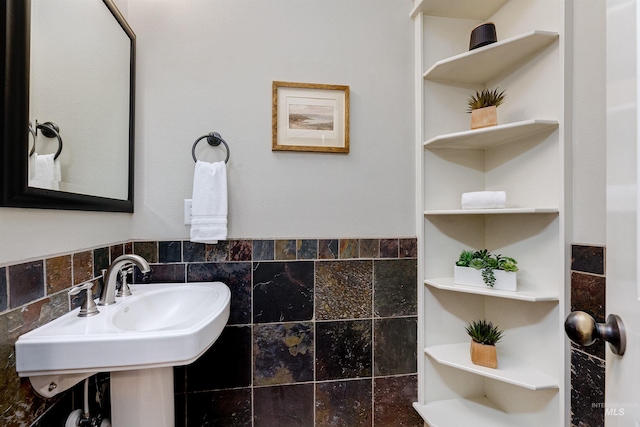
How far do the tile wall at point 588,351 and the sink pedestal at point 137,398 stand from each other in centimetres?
140

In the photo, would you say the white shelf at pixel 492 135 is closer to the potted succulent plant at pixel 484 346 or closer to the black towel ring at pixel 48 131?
the potted succulent plant at pixel 484 346

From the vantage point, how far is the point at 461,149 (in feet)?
5.01

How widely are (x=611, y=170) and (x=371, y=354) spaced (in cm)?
121

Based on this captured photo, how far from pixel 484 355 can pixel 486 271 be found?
354 millimetres

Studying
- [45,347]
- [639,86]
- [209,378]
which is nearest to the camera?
[639,86]

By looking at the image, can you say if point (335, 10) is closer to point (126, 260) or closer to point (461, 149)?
point (461, 149)

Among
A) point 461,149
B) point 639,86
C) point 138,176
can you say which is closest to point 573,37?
point 461,149

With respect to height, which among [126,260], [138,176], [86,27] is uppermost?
[86,27]

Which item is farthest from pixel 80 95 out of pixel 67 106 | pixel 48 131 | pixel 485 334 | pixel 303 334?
pixel 485 334

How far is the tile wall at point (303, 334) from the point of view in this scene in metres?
1.34

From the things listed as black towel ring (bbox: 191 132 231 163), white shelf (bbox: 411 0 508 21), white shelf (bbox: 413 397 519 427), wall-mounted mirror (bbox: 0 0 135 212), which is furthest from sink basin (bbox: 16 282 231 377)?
white shelf (bbox: 411 0 508 21)

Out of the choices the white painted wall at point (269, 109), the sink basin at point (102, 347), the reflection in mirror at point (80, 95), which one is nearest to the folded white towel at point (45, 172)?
the reflection in mirror at point (80, 95)

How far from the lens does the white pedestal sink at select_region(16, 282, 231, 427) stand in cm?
72

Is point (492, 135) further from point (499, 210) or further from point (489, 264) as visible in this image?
point (489, 264)
